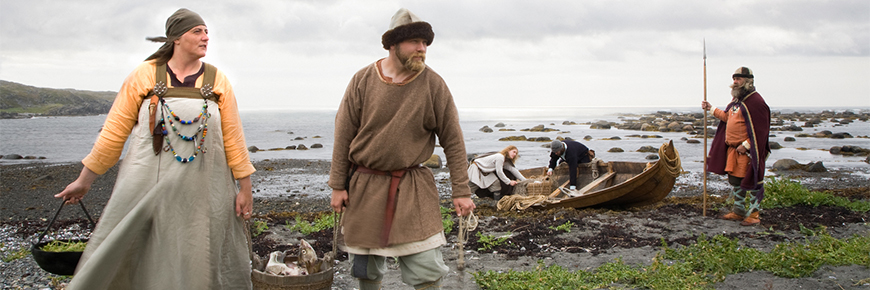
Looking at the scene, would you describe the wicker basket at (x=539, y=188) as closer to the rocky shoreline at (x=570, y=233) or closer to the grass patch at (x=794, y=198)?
the rocky shoreline at (x=570, y=233)

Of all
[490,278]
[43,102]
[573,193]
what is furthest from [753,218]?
[43,102]

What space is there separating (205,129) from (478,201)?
8915 mm

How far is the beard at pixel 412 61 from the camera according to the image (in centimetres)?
351

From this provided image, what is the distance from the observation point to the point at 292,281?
377 cm

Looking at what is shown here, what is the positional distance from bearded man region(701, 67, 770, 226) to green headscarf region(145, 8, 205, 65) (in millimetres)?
6689

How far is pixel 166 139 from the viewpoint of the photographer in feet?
11.2

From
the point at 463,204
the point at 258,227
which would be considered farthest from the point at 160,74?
the point at 258,227

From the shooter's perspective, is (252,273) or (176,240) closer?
(176,240)

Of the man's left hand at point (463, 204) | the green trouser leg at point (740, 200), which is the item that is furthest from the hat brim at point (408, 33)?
the green trouser leg at point (740, 200)

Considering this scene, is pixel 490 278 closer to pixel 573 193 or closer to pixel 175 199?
pixel 175 199

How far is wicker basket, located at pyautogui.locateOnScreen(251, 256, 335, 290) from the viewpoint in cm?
375

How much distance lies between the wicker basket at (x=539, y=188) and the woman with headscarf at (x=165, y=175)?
25.4ft

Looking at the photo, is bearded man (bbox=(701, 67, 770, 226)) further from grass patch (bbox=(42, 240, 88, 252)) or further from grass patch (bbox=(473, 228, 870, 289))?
grass patch (bbox=(42, 240, 88, 252))

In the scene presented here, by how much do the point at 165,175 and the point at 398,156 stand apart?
1.32 m
